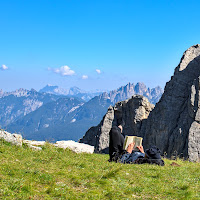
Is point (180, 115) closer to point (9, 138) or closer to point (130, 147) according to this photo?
point (130, 147)

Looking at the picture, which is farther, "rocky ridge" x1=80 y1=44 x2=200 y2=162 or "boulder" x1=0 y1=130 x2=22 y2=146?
"rocky ridge" x1=80 y1=44 x2=200 y2=162

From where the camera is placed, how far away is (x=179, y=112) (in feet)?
229

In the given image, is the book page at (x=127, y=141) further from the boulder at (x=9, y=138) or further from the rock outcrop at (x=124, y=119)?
the rock outcrop at (x=124, y=119)

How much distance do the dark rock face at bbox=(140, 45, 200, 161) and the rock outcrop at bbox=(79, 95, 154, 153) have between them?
449 inches

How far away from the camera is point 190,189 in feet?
30.1

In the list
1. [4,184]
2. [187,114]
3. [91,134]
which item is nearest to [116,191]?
[4,184]

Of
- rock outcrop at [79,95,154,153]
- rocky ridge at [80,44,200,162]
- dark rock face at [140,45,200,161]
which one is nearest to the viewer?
rocky ridge at [80,44,200,162]

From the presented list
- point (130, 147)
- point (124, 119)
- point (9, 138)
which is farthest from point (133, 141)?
point (124, 119)

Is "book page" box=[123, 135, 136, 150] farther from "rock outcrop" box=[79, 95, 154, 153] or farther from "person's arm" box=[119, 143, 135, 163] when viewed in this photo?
"rock outcrop" box=[79, 95, 154, 153]

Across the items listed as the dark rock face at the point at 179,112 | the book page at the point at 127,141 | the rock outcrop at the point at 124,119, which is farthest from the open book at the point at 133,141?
the rock outcrop at the point at 124,119

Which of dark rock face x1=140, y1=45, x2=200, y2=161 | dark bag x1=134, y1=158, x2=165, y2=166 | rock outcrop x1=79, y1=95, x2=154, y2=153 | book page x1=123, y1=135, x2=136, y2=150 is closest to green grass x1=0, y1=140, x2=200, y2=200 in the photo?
dark bag x1=134, y1=158, x2=165, y2=166

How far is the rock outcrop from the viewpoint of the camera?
92375 mm

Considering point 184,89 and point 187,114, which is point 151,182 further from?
point 184,89

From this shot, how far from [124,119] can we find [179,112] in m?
34.3
